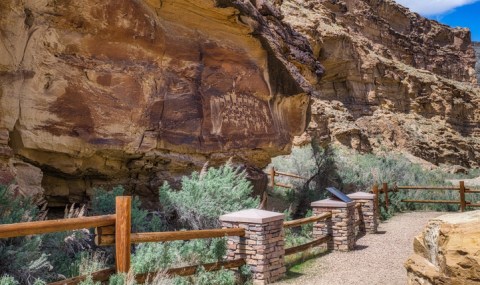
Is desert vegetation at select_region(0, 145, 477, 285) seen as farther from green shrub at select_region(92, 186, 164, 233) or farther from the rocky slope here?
the rocky slope

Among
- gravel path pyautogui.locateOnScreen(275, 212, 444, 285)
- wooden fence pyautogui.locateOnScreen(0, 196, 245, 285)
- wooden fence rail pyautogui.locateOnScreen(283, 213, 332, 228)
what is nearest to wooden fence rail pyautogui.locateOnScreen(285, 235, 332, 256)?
gravel path pyautogui.locateOnScreen(275, 212, 444, 285)

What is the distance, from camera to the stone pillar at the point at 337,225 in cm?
863

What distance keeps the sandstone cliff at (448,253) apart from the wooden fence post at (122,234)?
2922mm

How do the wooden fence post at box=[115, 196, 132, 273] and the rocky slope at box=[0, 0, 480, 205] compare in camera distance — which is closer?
the wooden fence post at box=[115, 196, 132, 273]

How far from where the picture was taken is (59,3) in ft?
23.0

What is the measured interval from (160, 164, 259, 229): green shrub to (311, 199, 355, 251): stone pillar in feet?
5.14

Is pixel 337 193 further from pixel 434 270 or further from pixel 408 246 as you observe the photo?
pixel 434 270

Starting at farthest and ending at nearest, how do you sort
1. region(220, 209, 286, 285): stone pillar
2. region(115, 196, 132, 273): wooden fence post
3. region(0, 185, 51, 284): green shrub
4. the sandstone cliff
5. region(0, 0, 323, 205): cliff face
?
region(0, 0, 323, 205): cliff face → region(220, 209, 286, 285): stone pillar → region(115, 196, 132, 273): wooden fence post → region(0, 185, 51, 284): green shrub → the sandstone cliff

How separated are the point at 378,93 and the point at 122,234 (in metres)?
32.8

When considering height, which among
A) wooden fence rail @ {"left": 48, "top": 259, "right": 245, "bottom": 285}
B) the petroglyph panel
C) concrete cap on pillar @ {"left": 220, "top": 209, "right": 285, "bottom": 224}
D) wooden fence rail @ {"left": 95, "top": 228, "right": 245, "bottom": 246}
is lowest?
wooden fence rail @ {"left": 48, "top": 259, "right": 245, "bottom": 285}

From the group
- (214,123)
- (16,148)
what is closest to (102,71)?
(16,148)

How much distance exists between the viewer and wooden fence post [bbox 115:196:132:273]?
462 centimetres

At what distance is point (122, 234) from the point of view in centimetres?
465

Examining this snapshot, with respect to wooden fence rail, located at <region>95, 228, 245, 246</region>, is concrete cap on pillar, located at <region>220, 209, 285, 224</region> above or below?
above
